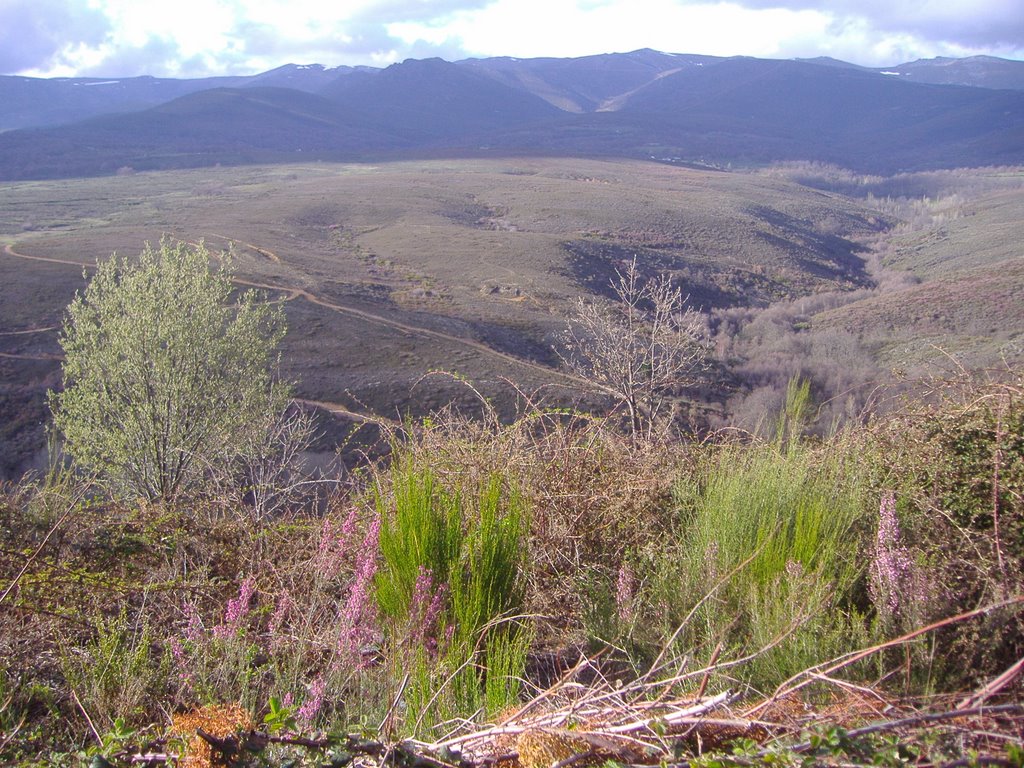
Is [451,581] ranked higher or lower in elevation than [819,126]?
lower

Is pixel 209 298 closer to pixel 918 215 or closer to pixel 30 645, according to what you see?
pixel 30 645

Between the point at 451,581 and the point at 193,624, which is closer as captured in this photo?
the point at 451,581

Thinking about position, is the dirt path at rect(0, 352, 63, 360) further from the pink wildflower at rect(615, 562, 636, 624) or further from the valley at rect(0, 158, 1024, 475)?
the pink wildflower at rect(615, 562, 636, 624)

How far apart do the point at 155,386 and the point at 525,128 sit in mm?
135881

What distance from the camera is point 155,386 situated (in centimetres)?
1142

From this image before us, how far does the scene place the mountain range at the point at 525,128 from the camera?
103 metres

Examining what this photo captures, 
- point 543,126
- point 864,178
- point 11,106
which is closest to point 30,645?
point 864,178

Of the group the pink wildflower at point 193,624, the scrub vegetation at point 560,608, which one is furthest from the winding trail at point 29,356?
the pink wildflower at point 193,624

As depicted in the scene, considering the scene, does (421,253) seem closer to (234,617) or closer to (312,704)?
(234,617)

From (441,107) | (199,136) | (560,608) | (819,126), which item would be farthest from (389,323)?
(441,107)

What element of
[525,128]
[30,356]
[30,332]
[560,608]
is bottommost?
[30,356]

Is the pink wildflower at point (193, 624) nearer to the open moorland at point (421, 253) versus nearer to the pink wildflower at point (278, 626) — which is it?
the pink wildflower at point (278, 626)

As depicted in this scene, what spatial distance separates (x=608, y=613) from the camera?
10.2ft

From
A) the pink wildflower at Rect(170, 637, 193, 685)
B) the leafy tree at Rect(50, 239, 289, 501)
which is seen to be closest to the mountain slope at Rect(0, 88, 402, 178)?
the leafy tree at Rect(50, 239, 289, 501)
